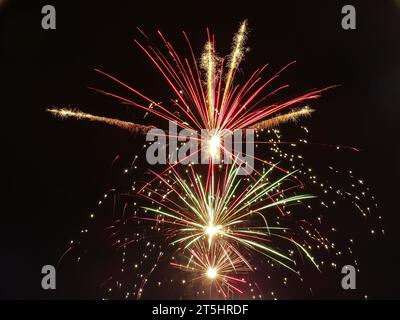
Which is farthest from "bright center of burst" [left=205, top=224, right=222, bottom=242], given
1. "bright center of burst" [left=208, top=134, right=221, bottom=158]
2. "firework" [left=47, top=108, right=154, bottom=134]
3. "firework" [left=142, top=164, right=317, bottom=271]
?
"firework" [left=47, top=108, right=154, bottom=134]

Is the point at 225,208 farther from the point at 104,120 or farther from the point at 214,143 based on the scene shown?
the point at 104,120

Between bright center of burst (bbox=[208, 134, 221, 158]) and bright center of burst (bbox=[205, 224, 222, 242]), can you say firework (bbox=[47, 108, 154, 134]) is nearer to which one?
bright center of burst (bbox=[208, 134, 221, 158])

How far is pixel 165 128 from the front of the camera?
608 cm

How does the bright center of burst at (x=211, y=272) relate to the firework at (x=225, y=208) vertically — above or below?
below

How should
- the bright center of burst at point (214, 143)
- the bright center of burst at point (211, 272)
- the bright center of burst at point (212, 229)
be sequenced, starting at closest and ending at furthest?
the bright center of burst at point (214, 143), the bright center of burst at point (212, 229), the bright center of burst at point (211, 272)

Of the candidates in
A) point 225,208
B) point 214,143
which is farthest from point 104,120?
point 225,208

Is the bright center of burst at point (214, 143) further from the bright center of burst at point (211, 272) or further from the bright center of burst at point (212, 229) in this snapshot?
the bright center of burst at point (211, 272)

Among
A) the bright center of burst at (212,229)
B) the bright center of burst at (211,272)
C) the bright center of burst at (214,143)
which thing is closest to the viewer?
the bright center of burst at (214,143)

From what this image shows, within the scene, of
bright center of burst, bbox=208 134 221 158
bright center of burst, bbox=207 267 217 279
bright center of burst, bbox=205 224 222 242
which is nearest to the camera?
bright center of burst, bbox=208 134 221 158

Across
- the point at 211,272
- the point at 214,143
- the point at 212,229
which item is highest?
the point at 214,143

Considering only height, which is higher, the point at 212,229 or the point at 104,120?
the point at 104,120

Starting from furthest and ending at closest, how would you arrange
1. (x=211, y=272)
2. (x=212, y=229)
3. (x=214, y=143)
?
(x=211, y=272) → (x=212, y=229) → (x=214, y=143)

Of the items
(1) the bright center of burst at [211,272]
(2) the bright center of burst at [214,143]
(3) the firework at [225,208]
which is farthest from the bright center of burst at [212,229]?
(2) the bright center of burst at [214,143]

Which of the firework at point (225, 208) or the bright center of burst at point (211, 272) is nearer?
the firework at point (225, 208)
